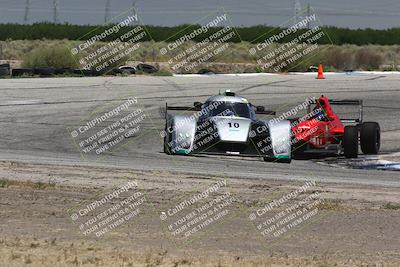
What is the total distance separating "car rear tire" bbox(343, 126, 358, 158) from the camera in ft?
67.6

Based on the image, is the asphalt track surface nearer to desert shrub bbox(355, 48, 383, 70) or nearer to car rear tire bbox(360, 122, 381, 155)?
car rear tire bbox(360, 122, 381, 155)

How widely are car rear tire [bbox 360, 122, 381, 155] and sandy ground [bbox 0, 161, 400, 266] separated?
18.1 feet

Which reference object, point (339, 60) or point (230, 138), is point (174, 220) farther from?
point (339, 60)

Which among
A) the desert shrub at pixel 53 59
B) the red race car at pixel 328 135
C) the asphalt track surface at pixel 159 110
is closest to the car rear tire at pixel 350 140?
the red race car at pixel 328 135

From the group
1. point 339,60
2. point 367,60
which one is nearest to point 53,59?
point 339,60

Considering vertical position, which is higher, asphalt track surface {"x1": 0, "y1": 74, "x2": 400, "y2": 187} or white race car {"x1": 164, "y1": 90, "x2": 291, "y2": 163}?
white race car {"x1": 164, "y1": 90, "x2": 291, "y2": 163}

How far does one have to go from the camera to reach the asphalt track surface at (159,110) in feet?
59.2

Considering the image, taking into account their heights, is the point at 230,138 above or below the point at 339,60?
above

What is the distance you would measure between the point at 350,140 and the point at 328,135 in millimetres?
719

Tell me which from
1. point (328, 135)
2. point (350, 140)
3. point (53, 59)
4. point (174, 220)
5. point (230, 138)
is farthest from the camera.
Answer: point (53, 59)

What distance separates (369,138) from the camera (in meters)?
21.3

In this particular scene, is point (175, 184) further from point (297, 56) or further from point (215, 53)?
point (215, 53)

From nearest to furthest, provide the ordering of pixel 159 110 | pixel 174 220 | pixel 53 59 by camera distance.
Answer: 1. pixel 174 220
2. pixel 159 110
3. pixel 53 59

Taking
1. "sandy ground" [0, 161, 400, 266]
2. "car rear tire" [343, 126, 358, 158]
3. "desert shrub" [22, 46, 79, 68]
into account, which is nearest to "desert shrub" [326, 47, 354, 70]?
"desert shrub" [22, 46, 79, 68]
